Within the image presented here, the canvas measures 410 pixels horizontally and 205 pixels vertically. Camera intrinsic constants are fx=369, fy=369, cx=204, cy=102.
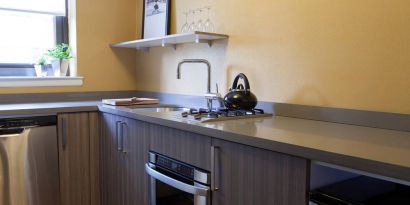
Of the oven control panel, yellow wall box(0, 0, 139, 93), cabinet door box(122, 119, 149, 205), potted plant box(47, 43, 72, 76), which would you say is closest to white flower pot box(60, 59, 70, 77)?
potted plant box(47, 43, 72, 76)

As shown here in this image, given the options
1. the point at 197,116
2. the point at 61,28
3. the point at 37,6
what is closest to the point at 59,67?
the point at 61,28

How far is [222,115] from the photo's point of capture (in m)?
1.80

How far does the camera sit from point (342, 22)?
1.67 m

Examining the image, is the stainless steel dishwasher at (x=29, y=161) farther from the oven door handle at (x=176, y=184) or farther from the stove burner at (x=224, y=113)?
the stove burner at (x=224, y=113)

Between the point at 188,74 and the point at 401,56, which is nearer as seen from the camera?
the point at 401,56

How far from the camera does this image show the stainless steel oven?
1536mm

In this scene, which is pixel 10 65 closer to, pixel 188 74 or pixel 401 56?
pixel 188 74

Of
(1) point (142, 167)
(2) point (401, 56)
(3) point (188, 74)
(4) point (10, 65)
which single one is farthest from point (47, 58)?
(2) point (401, 56)

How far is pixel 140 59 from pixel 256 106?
1.45 m

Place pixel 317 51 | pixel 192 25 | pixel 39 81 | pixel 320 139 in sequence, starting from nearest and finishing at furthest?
1. pixel 320 139
2. pixel 317 51
3. pixel 192 25
4. pixel 39 81

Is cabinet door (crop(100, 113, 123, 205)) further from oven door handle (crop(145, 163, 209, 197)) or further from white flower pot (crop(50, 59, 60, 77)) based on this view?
white flower pot (crop(50, 59, 60, 77))

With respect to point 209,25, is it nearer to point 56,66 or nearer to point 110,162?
point 110,162

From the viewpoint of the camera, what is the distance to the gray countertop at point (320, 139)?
3.15 feet

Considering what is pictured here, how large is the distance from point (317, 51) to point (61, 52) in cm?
202
